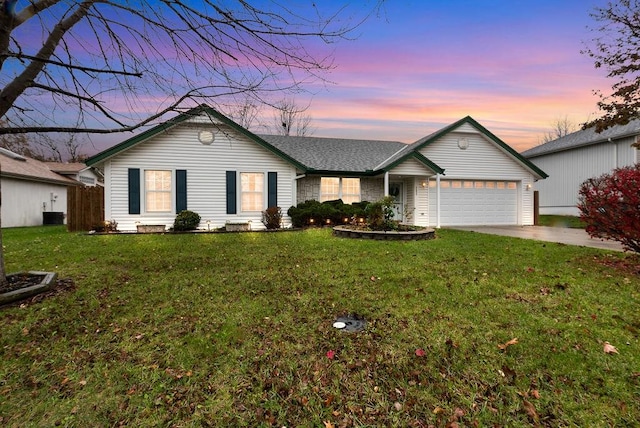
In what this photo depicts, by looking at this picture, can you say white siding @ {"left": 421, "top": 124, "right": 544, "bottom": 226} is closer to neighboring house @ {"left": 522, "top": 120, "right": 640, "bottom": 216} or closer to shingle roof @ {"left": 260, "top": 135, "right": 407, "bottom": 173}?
shingle roof @ {"left": 260, "top": 135, "right": 407, "bottom": 173}

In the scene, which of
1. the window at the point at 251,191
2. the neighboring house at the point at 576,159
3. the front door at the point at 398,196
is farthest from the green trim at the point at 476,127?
the window at the point at 251,191

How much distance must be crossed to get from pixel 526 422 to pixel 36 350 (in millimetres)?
4635

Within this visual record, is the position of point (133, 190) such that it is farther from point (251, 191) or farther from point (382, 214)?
point (382, 214)

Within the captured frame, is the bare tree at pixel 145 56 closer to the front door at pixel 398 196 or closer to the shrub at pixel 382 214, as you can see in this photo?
the shrub at pixel 382 214

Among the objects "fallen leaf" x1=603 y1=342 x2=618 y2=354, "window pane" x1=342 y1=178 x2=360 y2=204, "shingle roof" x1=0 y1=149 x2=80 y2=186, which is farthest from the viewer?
"shingle roof" x1=0 y1=149 x2=80 y2=186

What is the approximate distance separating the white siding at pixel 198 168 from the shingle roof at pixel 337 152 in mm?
2371

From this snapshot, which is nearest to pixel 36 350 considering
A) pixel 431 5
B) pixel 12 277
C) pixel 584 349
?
pixel 12 277

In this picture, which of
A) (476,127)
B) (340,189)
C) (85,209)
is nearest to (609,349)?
(340,189)

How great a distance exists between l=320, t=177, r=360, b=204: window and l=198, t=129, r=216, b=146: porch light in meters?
5.34

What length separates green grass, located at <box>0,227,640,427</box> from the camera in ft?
8.68

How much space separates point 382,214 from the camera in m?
11.2

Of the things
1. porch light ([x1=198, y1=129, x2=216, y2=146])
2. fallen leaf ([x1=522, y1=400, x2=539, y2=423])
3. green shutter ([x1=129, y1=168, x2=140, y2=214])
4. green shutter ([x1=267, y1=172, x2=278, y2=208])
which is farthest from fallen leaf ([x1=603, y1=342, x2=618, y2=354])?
green shutter ([x1=129, y1=168, x2=140, y2=214])

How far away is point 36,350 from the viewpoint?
3459 mm

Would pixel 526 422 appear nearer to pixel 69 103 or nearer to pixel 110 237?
pixel 69 103
